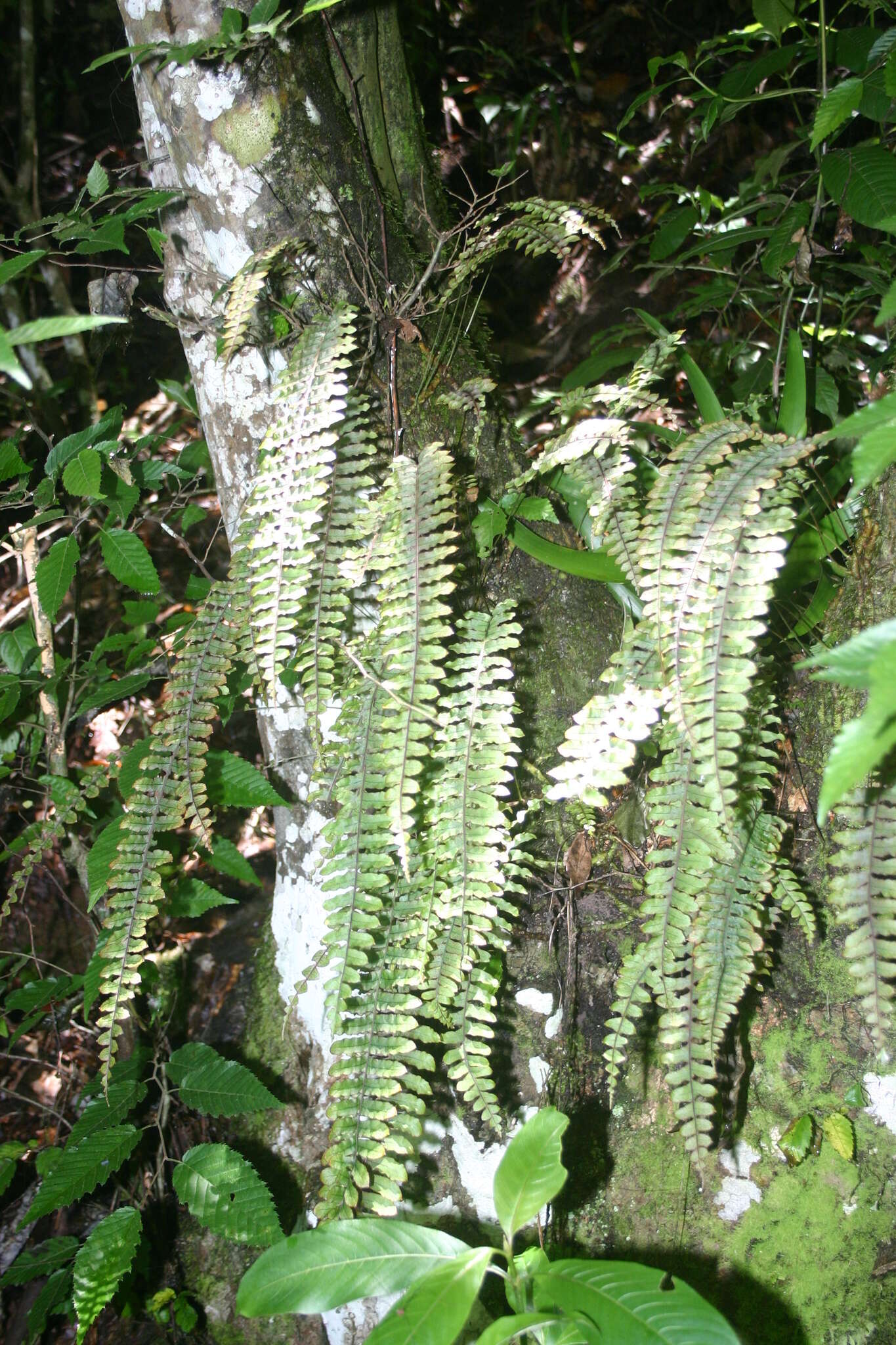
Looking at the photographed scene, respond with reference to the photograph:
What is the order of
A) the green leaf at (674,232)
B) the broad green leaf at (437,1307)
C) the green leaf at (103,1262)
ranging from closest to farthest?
the broad green leaf at (437,1307) < the green leaf at (103,1262) < the green leaf at (674,232)

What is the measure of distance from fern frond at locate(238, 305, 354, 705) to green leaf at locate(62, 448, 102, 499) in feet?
1.78

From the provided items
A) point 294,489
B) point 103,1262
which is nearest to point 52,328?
point 294,489

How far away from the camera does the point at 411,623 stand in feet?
4.33

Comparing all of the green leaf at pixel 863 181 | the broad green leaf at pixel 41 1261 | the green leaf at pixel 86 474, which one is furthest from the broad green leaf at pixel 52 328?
the broad green leaf at pixel 41 1261

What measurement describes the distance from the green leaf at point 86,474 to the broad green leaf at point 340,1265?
1481 millimetres

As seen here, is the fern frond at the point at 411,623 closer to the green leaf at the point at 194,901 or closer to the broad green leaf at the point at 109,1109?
the green leaf at the point at 194,901

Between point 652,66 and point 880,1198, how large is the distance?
8.37ft

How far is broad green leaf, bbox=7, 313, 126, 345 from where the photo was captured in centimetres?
72

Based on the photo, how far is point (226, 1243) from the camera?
196cm

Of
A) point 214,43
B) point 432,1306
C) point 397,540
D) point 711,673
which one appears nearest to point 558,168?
point 214,43

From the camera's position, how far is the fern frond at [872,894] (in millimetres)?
1179

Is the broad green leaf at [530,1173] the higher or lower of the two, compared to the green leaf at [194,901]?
higher

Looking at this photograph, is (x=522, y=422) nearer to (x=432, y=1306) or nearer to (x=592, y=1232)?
(x=592, y=1232)

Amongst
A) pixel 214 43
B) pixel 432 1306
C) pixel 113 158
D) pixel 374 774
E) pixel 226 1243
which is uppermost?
pixel 113 158
